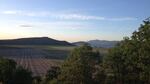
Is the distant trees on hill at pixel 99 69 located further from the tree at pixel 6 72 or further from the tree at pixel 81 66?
the tree at pixel 6 72

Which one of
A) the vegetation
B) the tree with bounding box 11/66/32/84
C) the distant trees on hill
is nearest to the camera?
the distant trees on hill

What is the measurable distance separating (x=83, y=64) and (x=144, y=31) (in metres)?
18.0

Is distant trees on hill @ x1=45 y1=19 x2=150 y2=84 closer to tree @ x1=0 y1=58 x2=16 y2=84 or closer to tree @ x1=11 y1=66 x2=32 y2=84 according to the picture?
tree @ x1=11 y1=66 x2=32 y2=84

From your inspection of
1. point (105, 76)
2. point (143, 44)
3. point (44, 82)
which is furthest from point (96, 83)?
point (143, 44)

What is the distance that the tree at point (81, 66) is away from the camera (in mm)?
56719

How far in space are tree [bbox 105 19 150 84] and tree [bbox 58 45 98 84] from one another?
12.4ft

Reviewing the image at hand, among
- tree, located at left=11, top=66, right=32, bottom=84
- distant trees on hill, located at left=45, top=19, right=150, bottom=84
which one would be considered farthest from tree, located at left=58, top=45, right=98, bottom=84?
tree, located at left=11, top=66, right=32, bottom=84

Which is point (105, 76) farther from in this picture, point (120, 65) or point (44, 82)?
point (44, 82)

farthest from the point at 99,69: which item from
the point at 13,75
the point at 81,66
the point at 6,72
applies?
the point at 6,72

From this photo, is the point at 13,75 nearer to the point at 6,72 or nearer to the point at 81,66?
the point at 6,72

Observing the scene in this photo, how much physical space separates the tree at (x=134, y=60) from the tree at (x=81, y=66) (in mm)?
3768

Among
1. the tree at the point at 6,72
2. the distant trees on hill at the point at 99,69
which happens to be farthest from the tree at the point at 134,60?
the tree at the point at 6,72

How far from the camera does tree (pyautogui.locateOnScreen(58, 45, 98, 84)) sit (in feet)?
186

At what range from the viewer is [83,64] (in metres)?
56.6
